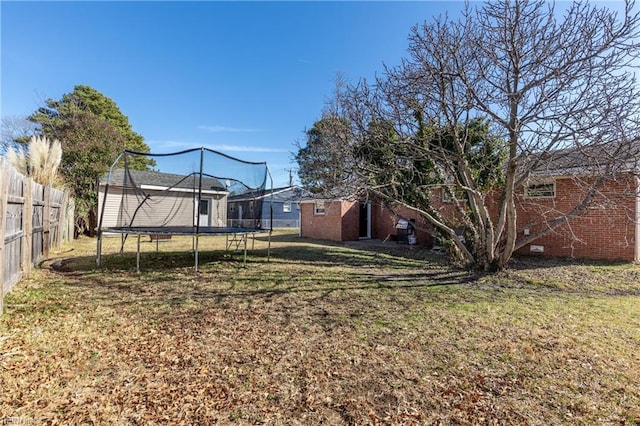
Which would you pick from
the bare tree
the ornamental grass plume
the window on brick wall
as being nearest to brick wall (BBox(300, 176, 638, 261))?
the bare tree

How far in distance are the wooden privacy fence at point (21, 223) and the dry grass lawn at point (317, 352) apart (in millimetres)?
340

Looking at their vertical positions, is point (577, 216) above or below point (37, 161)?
below

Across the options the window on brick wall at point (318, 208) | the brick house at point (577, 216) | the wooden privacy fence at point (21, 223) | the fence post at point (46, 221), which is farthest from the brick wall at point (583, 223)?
the fence post at point (46, 221)


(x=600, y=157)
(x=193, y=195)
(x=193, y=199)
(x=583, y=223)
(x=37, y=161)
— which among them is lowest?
(x=583, y=223)

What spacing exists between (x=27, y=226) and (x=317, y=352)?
218 inches

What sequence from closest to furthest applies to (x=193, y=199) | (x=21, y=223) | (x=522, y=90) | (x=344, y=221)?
(x=522, y=90)
(x=21, y=223)
(x=193, y=199)
(x=344, y=221)

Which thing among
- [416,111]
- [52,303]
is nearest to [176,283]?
[52,303]

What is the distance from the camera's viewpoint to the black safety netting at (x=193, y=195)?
23.1 feet

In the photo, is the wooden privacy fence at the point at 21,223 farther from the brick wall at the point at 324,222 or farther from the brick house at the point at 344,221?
the brick wall at the point at 324,222

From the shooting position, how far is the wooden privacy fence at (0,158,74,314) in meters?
3.54

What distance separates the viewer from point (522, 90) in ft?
15.0

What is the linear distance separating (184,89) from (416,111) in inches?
391

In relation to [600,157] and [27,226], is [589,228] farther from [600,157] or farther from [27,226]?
[27,226]

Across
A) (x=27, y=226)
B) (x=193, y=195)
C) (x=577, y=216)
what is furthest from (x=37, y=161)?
(x=577, y=216)
